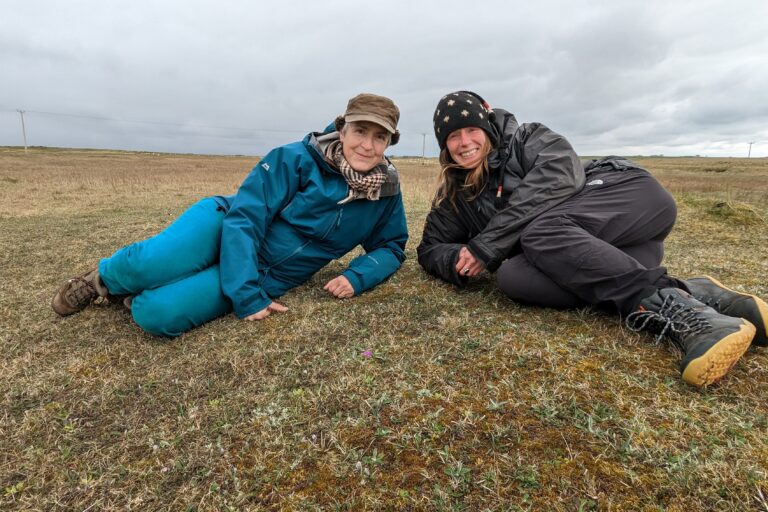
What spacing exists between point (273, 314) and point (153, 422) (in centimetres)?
134

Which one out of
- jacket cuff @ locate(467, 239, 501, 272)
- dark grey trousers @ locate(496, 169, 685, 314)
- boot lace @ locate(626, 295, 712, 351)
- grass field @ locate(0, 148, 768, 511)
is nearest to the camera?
grass field @ locate(0, 148, 768, 511)

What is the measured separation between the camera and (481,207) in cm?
360

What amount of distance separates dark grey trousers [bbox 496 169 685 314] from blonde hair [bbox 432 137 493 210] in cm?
61

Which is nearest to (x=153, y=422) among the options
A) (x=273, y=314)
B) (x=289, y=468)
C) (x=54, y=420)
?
(x=54, y=420)

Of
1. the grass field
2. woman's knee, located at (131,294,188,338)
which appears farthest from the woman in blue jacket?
the grass field

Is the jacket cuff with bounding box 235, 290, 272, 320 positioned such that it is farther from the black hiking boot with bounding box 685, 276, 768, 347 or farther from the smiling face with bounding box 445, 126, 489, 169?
the black hiking boot with bounding box 685, 276, 768, 347

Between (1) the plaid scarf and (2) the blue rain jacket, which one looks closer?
(2) the blue rain jacket

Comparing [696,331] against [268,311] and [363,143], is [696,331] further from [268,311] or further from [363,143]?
[268,311]

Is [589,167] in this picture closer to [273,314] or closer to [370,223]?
[370,223]

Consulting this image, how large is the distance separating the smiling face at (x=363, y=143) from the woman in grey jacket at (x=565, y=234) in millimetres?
516

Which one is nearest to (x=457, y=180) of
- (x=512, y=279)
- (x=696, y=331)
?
(x=512, y=279)

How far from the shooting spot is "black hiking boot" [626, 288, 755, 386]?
6.62ft

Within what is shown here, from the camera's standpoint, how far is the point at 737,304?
2.39 meters

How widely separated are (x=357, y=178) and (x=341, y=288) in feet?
3.21
